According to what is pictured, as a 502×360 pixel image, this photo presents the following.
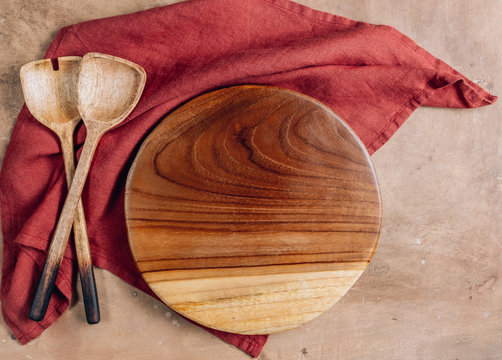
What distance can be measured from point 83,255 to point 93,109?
0.33m

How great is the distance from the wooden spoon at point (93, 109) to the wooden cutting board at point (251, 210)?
138 millimetres

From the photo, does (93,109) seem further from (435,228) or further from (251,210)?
(435,228)

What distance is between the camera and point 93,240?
0.96m

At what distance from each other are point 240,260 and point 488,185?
743mm

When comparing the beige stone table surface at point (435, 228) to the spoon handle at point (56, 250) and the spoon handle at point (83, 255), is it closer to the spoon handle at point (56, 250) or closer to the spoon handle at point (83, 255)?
the spoon handle at point (83, 255)

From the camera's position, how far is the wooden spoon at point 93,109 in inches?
34.2

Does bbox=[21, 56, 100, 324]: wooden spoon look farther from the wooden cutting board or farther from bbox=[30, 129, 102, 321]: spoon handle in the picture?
the wooden cutting board

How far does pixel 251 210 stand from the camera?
32.9 inches

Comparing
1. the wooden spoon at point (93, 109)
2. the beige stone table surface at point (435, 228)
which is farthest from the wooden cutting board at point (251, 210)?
the beige stone table surface at point (435, 228)

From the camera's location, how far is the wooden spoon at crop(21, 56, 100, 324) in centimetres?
90

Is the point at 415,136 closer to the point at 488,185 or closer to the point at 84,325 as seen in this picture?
the point at 488,185

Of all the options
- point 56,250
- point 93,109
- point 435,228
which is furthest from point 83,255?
point 435,228

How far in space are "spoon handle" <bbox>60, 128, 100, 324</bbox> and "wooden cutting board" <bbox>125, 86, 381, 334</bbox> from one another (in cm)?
15

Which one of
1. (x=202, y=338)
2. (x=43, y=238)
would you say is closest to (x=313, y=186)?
(x=202, y=338)
